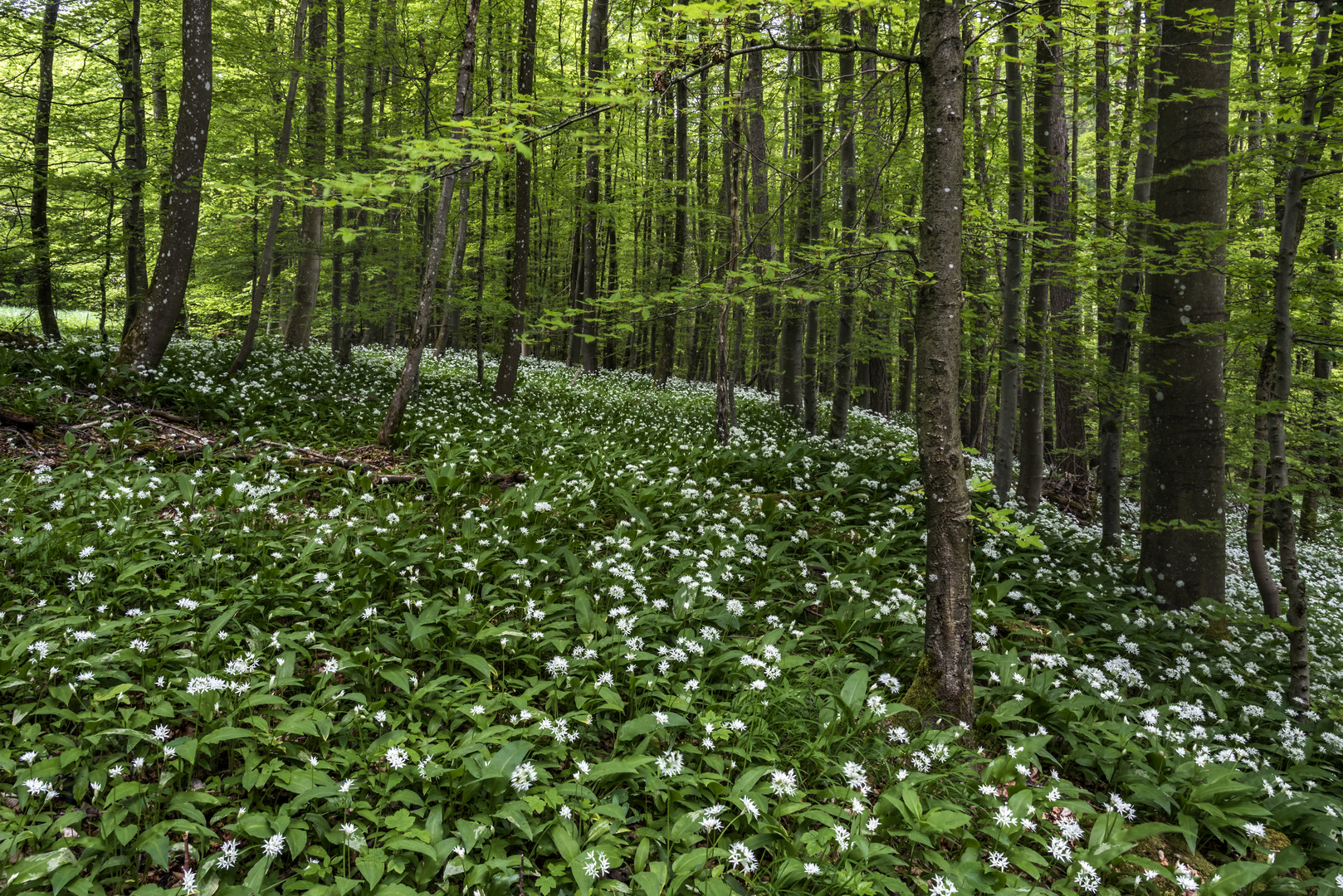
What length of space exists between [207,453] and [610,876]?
6107 millimetres

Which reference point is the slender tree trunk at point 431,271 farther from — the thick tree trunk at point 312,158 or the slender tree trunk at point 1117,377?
the slender tree trunk at point 1117,377

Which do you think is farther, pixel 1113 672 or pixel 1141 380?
pixel 1141 380

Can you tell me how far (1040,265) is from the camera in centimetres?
744

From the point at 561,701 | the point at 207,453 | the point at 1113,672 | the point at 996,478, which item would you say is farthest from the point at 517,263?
the point at 1113,672

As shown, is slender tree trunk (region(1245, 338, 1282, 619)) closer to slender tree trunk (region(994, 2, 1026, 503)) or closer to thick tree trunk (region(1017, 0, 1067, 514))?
thick tree trunk (region(1017, 0, 1067, 514))

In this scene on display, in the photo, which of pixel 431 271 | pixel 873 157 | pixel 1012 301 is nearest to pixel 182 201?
pixel 431 271

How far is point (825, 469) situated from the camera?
843 cm

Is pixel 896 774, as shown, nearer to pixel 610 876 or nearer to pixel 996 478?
pixel 610 876

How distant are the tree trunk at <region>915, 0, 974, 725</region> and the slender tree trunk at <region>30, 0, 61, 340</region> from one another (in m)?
13.3

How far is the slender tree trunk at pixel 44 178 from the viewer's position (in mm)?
10078

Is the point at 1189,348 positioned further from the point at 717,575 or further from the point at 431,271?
the point at 431,271

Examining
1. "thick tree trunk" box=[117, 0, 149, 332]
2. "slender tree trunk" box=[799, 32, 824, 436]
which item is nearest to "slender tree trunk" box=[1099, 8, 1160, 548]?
"slender tree trunk" box=[799, 32, 824, 436]

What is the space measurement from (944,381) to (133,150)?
1391 centimetres

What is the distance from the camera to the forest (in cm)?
276
